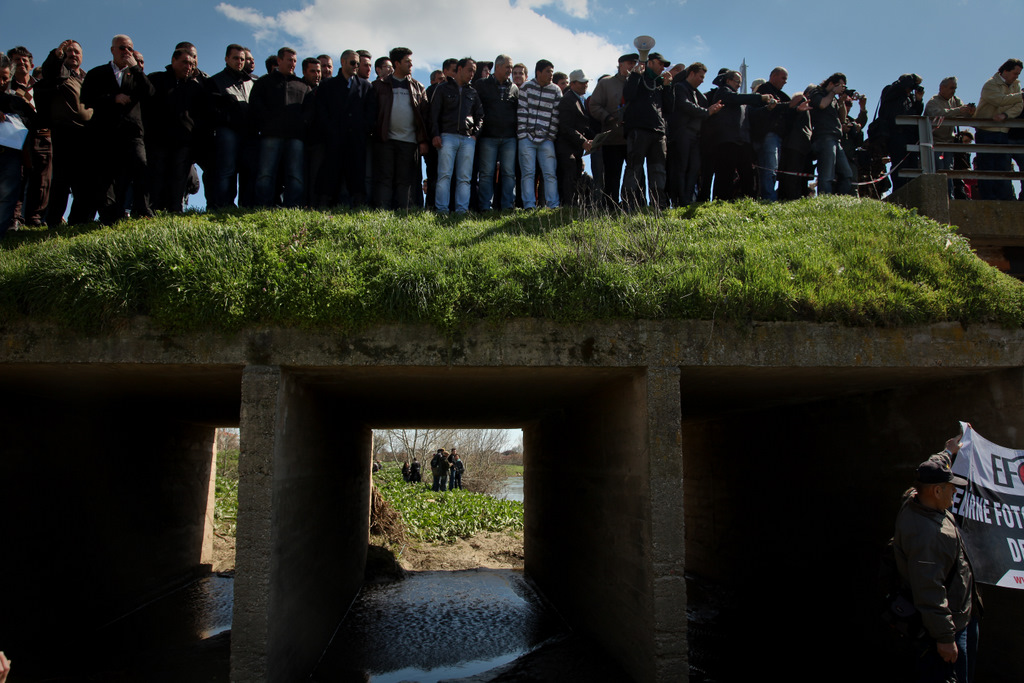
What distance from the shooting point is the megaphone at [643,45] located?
29.5ft

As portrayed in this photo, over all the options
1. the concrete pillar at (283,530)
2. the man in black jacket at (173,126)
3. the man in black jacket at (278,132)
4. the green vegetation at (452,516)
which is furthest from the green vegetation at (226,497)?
the man in black jacket at (278,132)

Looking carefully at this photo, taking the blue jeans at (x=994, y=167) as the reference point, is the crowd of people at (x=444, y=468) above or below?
below

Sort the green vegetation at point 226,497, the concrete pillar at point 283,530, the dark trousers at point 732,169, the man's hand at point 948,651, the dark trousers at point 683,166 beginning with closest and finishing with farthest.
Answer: the man's hand at point 948,651 → the concrete pillar at point 283,530 → the dark trousers at point 683,166 → the dark trousers at point 732,169 → the green vegetation at point 226,497

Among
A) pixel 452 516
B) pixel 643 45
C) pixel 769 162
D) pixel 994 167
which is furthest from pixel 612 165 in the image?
pixel 452 516

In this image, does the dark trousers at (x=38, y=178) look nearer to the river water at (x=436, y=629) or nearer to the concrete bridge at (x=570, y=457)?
the concrete bridge at (x=570, y=457)

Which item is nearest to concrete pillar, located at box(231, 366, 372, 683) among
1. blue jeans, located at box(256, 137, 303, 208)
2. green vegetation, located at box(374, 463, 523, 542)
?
blue jeans, located at box(256, 137, 303, 208)

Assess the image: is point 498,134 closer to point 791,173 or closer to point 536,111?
point 536,111

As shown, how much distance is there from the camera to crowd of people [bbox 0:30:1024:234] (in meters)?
7.76

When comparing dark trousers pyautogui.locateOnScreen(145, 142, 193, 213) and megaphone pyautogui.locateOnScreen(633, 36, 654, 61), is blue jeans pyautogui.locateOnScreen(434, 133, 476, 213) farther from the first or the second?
dark trousers pyautogui.locateOnScreen(145, 142, 193, 213)

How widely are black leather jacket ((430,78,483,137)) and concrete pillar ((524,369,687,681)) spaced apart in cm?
406

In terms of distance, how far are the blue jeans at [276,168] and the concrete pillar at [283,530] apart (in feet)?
9.78

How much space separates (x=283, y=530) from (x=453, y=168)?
5416mm

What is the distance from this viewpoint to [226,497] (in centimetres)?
1638

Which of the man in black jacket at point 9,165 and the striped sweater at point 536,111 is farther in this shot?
the striped sweater at point 536,111
